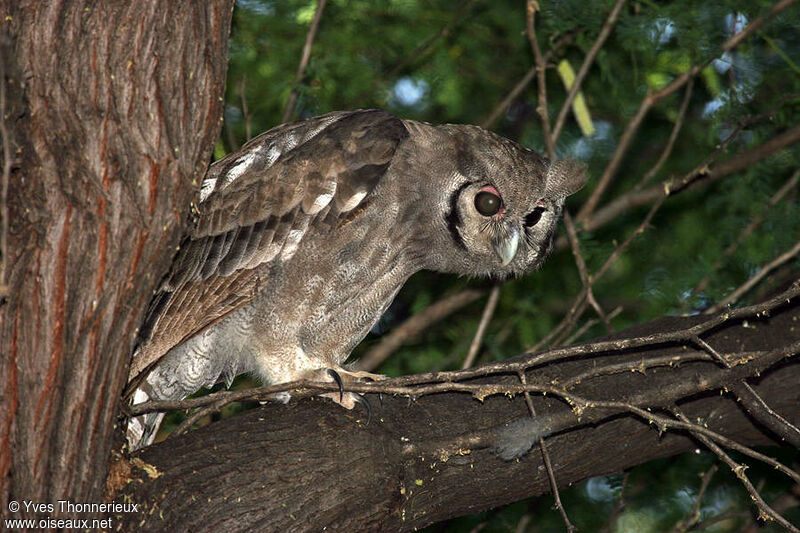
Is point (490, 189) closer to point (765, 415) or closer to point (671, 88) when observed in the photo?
point (765, 415)

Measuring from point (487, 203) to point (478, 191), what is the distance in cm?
6

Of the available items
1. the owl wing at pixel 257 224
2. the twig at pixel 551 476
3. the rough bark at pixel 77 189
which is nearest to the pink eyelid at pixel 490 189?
the owl wing at pixel 257 224

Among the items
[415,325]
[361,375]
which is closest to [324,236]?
[361,375]

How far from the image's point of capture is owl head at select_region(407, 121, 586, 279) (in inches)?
123

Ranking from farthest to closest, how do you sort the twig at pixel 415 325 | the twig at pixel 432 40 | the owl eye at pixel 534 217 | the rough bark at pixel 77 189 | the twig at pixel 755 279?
1. the twig at pixel 432 40
2. the twig at pixel 415 325
3. the twig at pixel 755 279
4. the owl eye at pixel 534 217
5. the rough bark at pixel 77 189

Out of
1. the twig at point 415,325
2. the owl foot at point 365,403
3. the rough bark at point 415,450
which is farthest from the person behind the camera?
the twig at point 415,325

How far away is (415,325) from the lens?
14.0 ft

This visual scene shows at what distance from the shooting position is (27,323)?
1.79 metres

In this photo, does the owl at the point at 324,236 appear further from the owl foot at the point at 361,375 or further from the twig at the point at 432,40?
the twig at the point at 432,40

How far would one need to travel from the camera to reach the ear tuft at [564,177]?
10.7 feet

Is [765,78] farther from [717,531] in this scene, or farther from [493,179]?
[717,531]

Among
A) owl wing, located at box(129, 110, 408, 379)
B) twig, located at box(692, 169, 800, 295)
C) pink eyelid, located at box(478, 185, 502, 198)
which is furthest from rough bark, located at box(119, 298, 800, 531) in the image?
twig, located at box(692, 169, 800, 295)

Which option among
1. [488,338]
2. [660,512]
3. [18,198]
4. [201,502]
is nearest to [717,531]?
[660,512]

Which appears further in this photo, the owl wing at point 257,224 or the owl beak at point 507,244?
the owl beak at point 507,244
